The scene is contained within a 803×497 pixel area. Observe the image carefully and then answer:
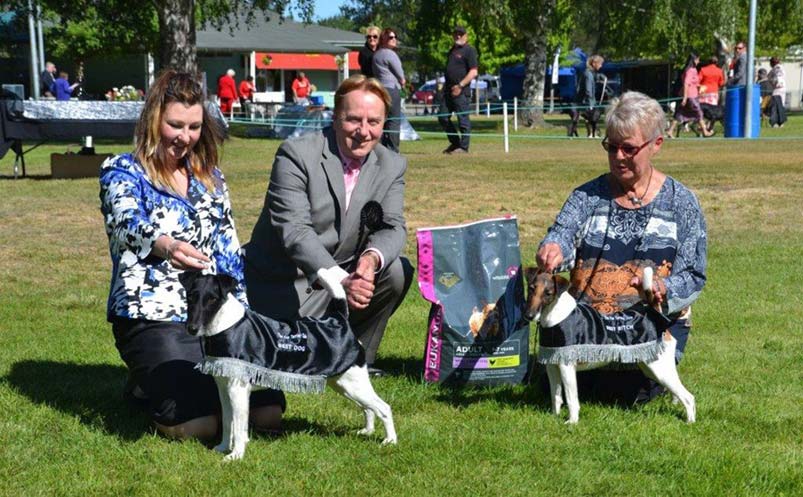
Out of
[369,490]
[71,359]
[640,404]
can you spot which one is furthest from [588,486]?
[71,359]

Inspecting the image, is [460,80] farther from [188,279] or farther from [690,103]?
[188,279]

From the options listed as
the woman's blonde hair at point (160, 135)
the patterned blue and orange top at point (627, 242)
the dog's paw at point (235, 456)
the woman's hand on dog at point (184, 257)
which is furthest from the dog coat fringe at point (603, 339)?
the woman's blonde hair at point (160, 135)

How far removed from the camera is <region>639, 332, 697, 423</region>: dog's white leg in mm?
4242

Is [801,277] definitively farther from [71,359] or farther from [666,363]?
[71,359]

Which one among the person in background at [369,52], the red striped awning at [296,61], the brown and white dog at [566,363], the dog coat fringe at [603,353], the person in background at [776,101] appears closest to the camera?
the brown and white dog at [566,363]

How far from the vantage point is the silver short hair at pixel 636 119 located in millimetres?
4281

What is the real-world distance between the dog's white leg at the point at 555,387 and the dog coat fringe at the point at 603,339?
13cm

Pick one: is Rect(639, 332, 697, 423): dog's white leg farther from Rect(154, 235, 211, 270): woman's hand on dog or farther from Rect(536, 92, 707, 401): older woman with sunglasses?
Rect(154, 235, 211, 270): woman's hand on dog

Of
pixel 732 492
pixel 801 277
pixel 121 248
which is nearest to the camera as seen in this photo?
pixel 732 492

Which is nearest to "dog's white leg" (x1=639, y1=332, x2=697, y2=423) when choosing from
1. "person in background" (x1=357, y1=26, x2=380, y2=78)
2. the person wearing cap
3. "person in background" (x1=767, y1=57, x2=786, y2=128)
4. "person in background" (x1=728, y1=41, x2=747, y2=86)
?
"person in background" (x1=357, y1=26, x2=380, y2=78)

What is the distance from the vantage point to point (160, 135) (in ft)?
13.7

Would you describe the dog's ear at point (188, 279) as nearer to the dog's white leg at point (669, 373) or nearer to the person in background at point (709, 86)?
the dog's white leg at point (669, 373)

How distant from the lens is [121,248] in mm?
4199

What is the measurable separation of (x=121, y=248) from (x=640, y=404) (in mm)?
2326
